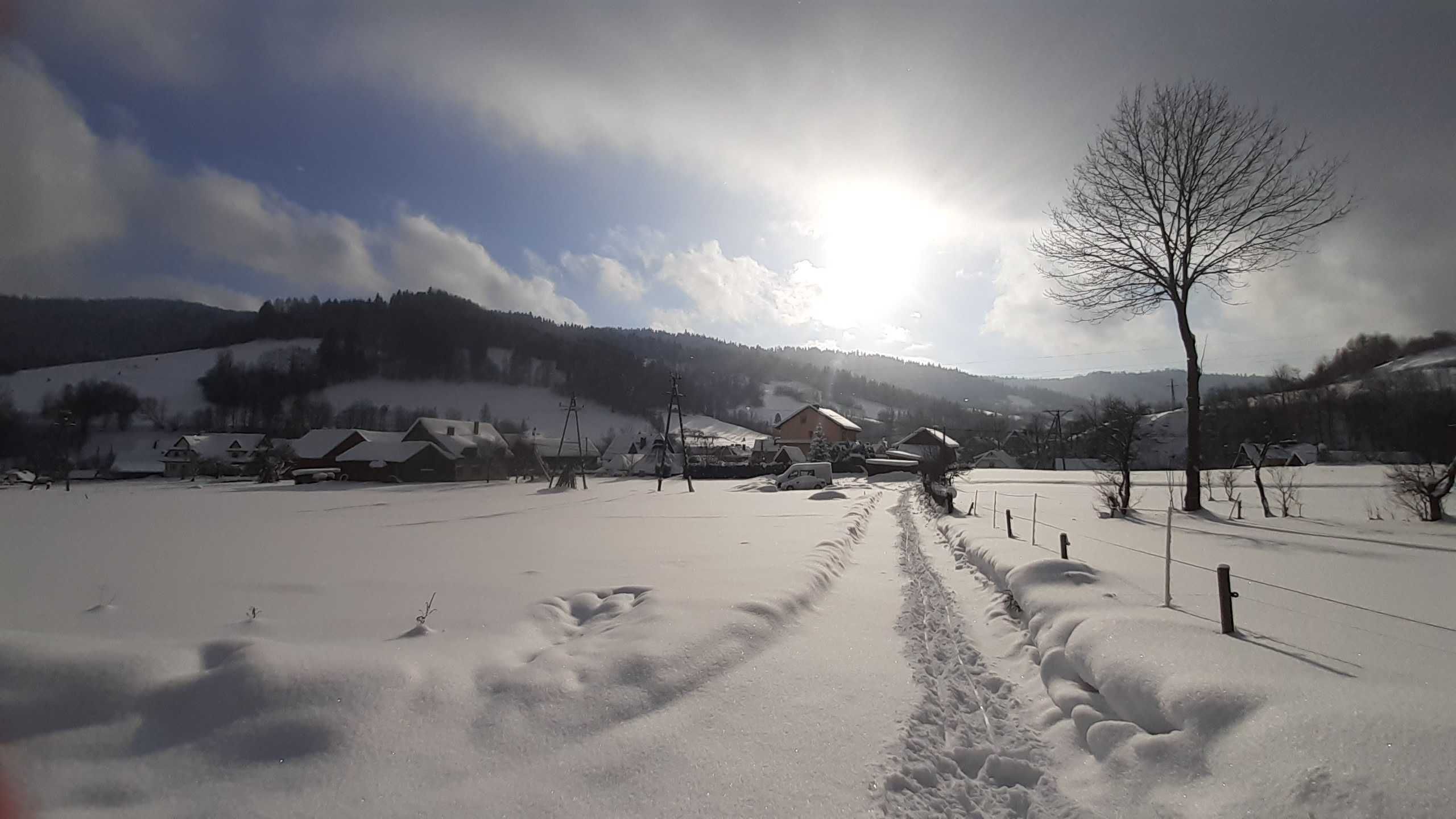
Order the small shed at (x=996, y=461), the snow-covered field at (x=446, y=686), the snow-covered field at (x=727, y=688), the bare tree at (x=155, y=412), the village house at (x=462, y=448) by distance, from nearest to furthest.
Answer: the snow-covered field at (x=727, y=688) < the snow-covered field at (x=446, y=686) < the village house at (x=462, y=448) < the small shed at (x=996, y=461) < the bare tree at (x=155, y=412)

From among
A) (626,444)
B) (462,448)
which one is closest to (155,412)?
(462,448)

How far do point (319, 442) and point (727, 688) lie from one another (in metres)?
72.7

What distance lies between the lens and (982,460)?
72.7 meters

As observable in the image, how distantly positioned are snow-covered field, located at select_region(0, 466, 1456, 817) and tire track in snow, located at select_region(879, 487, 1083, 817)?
0.09 ft

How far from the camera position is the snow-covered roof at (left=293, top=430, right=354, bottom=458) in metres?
62.3

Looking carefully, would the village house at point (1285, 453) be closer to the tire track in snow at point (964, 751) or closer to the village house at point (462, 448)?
the tire track in snow at point (964, 751)

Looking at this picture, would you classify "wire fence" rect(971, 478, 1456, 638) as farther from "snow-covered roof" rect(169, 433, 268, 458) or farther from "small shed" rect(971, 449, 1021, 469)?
"snow-covered roof" rect(169, 433, 268, 458)

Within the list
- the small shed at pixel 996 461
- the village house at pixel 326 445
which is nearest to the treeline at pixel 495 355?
the village house at pixel 326 445

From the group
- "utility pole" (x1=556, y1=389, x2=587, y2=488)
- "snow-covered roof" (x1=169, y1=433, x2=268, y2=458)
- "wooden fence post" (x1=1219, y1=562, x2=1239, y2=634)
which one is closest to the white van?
"utility pole" (x1=556, y1=389, x2=587, y2=488)

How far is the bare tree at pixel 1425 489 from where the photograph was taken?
13.2m

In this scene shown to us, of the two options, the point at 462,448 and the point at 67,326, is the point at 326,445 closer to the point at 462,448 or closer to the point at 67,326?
the point at 462,448

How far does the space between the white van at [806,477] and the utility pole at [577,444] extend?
14.0 metres

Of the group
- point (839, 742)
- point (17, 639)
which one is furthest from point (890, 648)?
point (17, 639)

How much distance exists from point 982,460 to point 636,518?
6293 cm
